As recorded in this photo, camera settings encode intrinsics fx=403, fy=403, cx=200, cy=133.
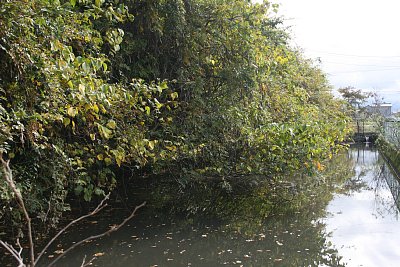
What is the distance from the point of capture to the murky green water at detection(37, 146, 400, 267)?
578 cm

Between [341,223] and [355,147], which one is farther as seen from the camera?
[355,147]

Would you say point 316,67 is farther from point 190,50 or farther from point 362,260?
point 362,260

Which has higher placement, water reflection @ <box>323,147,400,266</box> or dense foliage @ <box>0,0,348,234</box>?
dense foliage @ <box>0,0,348,234</box>

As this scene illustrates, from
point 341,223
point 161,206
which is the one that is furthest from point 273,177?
point 161,206

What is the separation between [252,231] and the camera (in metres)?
7.14

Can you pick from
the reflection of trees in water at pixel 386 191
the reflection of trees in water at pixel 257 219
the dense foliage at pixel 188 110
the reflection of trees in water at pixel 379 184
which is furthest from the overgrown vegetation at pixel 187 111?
the reflection of trees in water at pixel 379 184

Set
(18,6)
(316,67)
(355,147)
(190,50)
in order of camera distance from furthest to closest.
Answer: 1. (355,147)
2. (316,67)
3. (190,50)
4. (18,6)

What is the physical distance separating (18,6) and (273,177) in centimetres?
646

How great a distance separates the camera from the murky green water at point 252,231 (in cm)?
578

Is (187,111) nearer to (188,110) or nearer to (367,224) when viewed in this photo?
(188,110)

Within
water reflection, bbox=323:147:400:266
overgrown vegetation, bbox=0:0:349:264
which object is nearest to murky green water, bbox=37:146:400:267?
water reflection, bbox=323:147:400:266

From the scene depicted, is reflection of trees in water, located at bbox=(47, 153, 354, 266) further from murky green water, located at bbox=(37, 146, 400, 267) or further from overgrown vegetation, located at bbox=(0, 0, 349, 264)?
overgrown vegetation, located at bbox=(0, 0, 349, 264)

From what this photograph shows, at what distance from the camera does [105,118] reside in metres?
5.73

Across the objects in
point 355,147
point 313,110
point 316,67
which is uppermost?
point 316,67
